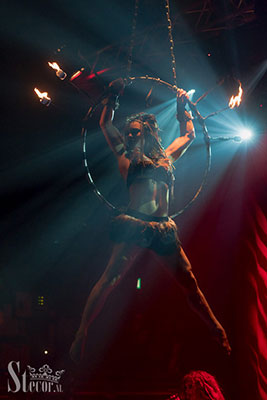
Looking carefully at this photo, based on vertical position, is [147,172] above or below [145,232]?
above

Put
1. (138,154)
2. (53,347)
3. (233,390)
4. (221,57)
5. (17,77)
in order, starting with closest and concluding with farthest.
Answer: (138,154)
(233,390)
(221,57)
(17,77)
(53,347)

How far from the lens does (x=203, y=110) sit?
194 inches

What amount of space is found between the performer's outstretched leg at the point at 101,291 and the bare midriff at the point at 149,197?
43cm

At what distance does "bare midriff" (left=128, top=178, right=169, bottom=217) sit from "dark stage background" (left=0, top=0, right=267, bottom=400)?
1.88 meters

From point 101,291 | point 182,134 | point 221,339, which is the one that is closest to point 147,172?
point 182,134

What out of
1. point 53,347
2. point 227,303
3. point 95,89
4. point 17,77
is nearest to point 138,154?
point 95,89

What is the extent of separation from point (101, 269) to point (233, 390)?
280 cm

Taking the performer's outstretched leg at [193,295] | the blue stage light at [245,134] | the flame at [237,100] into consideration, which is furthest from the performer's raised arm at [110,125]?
the blue stage light at [245,134]

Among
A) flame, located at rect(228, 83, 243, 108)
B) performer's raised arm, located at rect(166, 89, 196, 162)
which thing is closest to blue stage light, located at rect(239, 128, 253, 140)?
flame, located at rect(228, 83, 243, 108)

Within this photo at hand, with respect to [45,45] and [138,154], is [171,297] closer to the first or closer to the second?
[138,154]

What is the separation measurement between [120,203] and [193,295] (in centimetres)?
266

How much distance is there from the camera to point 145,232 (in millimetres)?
2844

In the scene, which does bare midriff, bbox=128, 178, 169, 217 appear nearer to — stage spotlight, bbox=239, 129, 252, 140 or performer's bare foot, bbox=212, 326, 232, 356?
performer's bare foot, bbox=212, 326, 232, 356

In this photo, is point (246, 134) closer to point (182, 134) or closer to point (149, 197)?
point (182, 134)
